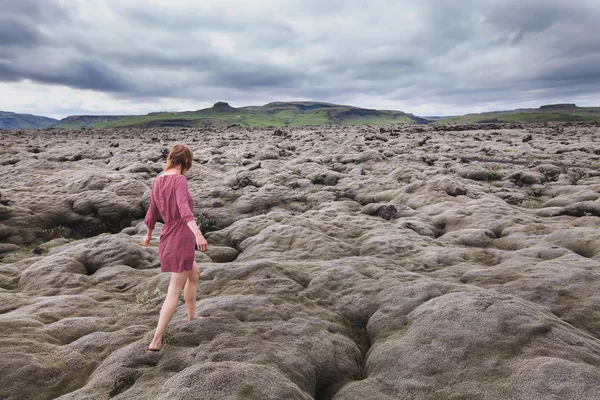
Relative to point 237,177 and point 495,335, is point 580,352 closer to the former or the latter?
point 495,335

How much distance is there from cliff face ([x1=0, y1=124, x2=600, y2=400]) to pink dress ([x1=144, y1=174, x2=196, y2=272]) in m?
1.67

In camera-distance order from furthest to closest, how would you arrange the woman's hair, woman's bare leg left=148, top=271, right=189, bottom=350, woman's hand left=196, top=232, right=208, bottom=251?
1. the woman's hair
2. woman's bare leg left=148, top=271, right=189, bottom=350
3. woman's hand left=196, top=232, right=208, bottom=251

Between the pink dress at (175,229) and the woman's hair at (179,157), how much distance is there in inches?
12.8

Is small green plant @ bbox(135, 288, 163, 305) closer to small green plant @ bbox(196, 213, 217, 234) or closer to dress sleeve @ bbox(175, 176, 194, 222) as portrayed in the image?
dress sleeve @ bbox(175, 176, 194, 222)

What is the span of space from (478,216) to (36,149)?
54.6m

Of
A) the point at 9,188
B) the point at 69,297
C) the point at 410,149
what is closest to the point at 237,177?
the point at 9,188

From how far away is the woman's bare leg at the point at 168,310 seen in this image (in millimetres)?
7980

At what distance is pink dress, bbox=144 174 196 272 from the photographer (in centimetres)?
818

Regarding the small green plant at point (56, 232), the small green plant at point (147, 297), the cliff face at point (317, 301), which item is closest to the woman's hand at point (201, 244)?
the cliff face at point (317, 301)

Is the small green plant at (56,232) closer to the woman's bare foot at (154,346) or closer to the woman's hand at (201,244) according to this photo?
the woman's bare foot at (154,346)

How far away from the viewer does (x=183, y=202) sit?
7945 millimetres

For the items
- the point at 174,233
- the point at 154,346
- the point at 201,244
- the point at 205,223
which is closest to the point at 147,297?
the point at 154,346

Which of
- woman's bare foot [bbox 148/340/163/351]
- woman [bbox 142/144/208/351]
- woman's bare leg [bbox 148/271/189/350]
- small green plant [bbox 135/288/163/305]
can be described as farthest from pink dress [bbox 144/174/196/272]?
small green plant [bbox 135/288/163/305]

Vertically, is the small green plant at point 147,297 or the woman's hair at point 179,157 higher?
the woman's hair at point 179,157
